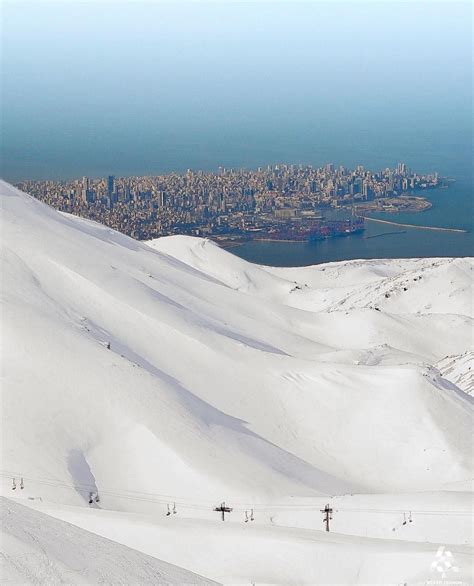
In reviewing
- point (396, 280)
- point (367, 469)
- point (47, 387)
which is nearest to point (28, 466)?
point (47, 387)

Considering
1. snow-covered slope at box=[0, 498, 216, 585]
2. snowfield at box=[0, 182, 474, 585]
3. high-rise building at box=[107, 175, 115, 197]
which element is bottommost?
snowfield at box=[0, 182, 474, 585]

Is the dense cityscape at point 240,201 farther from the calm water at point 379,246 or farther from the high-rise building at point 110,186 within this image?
the calm water at point 379,246

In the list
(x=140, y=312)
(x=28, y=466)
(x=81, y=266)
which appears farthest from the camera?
(x=81, y=266)

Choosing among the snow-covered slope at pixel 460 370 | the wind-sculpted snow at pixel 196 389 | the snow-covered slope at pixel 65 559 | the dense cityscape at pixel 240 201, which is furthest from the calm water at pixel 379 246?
the snow-covered slope at pixel 65 559

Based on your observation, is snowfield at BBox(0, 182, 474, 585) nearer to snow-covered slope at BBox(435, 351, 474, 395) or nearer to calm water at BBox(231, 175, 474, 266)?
snow-covered slope at BBox(435, 351, 474, 395)

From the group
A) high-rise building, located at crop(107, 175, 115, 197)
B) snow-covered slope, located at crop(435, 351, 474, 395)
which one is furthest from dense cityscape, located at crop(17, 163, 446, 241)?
snow-covered slope, located at crop(435, 351, 474, 395)

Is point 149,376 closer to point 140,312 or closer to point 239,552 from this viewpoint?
point 140,312

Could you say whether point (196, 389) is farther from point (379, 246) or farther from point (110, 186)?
point (110, 186)
